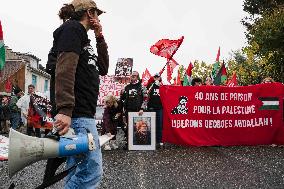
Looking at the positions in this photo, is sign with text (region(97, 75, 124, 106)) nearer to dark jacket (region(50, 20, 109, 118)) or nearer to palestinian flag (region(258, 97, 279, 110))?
palestinian flag (region(258, 97, 279, 110))

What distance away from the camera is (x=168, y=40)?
13.2 metres

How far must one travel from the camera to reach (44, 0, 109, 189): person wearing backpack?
9.44ft

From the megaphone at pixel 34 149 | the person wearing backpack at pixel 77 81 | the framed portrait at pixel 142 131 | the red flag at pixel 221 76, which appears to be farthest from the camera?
the red flag at pixel 221 76

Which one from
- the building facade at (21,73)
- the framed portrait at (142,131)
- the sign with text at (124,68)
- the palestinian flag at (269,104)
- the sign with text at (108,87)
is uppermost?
the building facade at (21,73)

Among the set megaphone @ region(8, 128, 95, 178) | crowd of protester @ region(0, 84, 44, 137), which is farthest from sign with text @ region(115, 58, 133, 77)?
megaphone @ region(8, 128, 95, 178)

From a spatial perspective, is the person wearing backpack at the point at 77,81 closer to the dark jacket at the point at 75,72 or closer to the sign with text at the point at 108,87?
the dark jacket at the point at 75,72

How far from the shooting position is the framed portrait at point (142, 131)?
33.4 ft

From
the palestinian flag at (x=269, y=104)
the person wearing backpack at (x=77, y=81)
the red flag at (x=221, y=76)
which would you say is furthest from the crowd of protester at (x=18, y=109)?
the person wearing backpack at (x=77, y=81)

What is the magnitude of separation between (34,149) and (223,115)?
8859 mm

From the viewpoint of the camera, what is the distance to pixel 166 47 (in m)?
13.4

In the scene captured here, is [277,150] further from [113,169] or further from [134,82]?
[113,169]

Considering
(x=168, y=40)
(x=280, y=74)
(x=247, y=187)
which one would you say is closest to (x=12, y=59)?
(x=280, y=74)

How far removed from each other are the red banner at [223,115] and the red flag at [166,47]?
2.40 meters

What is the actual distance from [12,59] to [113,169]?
5005cm
